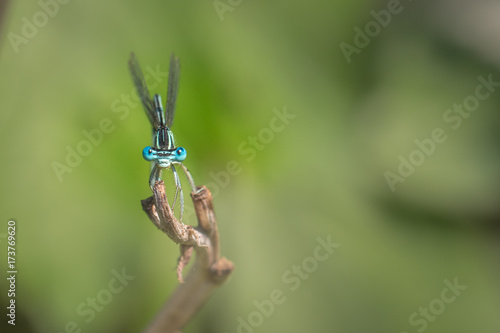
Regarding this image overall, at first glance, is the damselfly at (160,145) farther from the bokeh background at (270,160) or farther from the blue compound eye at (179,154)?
the bokeh background at (270,160)

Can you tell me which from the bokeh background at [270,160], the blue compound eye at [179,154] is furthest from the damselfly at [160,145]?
the bokeh background at [270,160]

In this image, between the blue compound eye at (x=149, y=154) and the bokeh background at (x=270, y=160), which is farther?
the bokeh background at (x=270, y=160)

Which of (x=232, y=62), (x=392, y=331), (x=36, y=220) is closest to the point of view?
(x=36, y=220)

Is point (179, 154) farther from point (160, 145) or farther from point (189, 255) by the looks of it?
point (189, 255)

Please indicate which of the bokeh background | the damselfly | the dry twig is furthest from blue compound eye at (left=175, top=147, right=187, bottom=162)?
the bokeh background

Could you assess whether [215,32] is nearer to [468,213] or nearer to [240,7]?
[240,7]

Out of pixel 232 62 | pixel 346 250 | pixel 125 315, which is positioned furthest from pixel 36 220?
pixel 346 250

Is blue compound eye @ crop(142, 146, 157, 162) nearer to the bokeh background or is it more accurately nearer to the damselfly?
the damselfly

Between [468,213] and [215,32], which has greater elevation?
[215,32]
